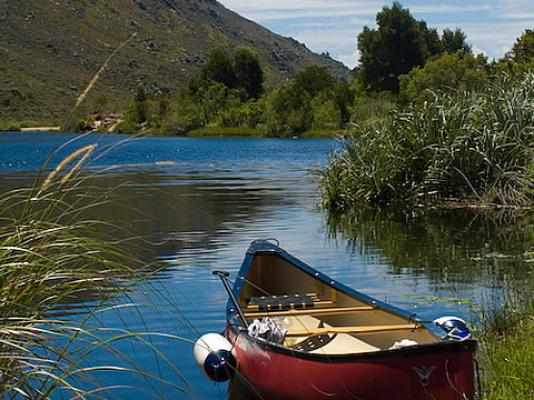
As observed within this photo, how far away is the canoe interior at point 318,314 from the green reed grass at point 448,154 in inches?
347

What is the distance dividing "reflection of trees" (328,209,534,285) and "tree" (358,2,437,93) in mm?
74228

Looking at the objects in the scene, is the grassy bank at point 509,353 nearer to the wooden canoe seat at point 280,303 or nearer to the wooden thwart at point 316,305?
the wooden thwart at point 316,305

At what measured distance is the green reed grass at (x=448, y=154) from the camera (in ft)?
63.3

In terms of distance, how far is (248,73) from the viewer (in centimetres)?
10900

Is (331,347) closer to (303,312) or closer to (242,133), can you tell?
(303,312)

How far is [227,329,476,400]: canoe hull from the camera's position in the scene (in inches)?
247

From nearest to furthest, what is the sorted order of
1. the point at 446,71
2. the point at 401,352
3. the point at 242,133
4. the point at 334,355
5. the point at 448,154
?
the point at 401,352, the point at 334,355, the point at 448,154, the point at 446,71, the point at 242,133

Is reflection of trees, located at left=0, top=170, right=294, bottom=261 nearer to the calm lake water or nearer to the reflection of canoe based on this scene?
the calm lake water

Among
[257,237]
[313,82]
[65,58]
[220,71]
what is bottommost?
[257,237]

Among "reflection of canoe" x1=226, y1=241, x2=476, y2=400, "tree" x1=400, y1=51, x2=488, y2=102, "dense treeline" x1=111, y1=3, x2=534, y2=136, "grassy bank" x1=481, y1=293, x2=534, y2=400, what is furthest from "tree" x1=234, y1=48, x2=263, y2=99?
"grassy bank" x1=481, y1=293, x2=534, y2=400

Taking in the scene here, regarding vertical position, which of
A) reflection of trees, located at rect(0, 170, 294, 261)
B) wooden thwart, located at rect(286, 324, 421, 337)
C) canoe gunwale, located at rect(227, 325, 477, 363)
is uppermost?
canoe gunwale, located at rect(227, 325, 477, 363)

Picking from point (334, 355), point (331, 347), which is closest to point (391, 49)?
point (331, 347)

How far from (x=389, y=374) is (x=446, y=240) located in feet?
37.4

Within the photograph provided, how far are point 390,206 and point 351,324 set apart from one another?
1287cm
